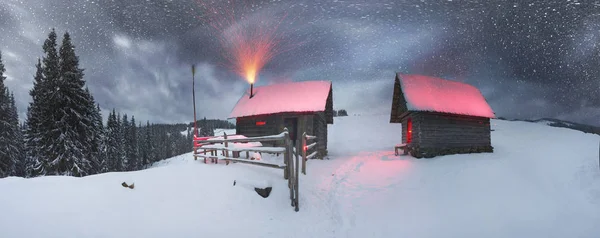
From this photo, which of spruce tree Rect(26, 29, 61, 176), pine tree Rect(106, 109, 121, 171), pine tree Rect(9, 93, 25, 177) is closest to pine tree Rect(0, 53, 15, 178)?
pine tree Rect(9, 93, 25, 177)

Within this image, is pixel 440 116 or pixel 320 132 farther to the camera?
pixel 320 132

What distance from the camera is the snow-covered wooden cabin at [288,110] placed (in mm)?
16734

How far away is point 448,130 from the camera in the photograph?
16969 millimetres

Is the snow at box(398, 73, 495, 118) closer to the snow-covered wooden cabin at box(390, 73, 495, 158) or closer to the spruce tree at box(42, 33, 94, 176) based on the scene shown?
the snow-covered wooden cabin at box(390, 73, 495, 158)

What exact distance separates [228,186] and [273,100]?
41.2ft

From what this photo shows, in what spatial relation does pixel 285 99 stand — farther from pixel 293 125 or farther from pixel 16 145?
pixel 16 145

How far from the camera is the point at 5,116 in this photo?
829 inches

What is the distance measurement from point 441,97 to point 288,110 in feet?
36.7

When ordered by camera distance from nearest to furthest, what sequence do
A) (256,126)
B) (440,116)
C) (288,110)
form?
1. (288,110)
2. (440,116)
3. (256,126)

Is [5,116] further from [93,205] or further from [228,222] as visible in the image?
[228,222]

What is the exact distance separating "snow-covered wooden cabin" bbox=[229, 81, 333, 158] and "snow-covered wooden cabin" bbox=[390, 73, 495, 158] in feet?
19.2

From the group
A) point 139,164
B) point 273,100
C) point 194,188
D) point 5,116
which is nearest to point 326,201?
point 194,188

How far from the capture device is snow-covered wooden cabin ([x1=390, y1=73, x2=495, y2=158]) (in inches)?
632

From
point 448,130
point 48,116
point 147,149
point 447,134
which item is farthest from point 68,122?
point 147,149
